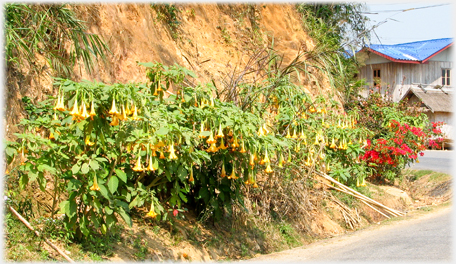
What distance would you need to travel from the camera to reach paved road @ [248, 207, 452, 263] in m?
5.50

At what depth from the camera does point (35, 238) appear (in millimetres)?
A: 4469

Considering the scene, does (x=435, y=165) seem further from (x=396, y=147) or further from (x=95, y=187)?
(x=95, y=187)

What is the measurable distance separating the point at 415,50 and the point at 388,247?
23.9m

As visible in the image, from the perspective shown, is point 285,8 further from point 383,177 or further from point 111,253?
point 111,253

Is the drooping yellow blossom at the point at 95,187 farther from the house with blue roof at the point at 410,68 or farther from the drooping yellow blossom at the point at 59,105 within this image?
the house with blue roof at the point at 410,68

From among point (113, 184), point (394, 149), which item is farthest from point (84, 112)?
point (394, 149)

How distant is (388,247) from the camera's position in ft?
19.8

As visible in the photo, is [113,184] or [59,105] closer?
[59,105]

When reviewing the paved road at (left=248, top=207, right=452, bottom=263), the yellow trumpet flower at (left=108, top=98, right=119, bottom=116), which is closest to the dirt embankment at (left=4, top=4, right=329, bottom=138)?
the yellow trumpet flower at (left=108, top=98, right=119, bottom=116)

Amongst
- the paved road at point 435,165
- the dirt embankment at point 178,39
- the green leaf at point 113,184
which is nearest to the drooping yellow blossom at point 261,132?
Answer: the dirt embankment at point 178,39

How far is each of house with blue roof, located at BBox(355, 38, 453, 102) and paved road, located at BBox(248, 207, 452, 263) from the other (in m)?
17.6

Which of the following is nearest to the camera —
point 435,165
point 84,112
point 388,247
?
point 84,112

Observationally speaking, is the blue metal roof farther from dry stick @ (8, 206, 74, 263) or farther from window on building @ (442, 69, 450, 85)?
dry stick @ (8, 206, 74, 263)

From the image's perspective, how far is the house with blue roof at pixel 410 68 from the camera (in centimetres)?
2462
